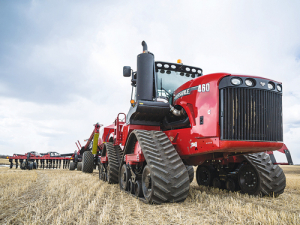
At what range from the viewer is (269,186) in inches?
206

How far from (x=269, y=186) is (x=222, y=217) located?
2357 millimetres

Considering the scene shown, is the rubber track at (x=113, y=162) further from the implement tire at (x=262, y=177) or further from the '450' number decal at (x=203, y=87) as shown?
the '450' number decal at (x=203, y=87)

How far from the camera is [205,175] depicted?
24.2 ft

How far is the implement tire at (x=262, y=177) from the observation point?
5255mm

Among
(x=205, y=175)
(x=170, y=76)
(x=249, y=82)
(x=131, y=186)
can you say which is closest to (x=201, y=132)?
(x=249, y=82)

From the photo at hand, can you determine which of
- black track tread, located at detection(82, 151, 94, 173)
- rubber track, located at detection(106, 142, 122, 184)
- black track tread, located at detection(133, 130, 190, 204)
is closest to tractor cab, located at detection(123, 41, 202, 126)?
black track tread, located at detection(133, 130, 190, 204)

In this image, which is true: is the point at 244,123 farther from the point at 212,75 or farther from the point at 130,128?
the point at 130,128

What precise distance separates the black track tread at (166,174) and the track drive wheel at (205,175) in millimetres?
2878

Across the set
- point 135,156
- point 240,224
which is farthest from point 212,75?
point 240,224

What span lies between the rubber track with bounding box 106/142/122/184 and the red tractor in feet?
3.98

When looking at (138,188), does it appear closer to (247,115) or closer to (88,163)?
(247,115)

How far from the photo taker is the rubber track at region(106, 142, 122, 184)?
25.2 ft

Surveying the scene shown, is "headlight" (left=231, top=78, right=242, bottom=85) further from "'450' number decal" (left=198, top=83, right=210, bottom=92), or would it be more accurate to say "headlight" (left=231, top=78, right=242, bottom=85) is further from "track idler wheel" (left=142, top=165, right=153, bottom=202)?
"track idler wheel" (left=142, top=165, right=153, bottom=202)

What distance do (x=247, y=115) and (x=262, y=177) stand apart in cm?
174
